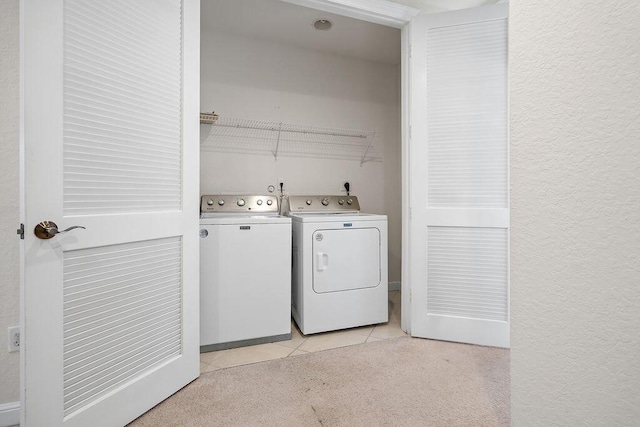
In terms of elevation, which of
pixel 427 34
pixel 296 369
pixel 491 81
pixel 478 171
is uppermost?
pixel 427 34

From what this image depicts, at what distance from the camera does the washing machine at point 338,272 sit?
6.99ft

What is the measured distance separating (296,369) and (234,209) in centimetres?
136

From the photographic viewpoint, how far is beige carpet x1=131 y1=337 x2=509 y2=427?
1.30 meters

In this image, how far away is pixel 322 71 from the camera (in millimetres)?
2980

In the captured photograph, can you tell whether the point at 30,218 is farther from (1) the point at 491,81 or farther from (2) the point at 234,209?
(1) the point at 491,81

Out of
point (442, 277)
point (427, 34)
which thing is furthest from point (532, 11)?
point (442, 277)

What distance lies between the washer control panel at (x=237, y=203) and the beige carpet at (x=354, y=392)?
123 centimetres

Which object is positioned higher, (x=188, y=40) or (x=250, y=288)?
(x=188, y=40)

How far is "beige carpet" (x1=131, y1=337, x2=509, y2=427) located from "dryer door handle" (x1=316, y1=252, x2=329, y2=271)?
0.56 m

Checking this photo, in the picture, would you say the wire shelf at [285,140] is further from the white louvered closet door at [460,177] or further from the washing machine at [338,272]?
the white louvered closet door at [460,177]

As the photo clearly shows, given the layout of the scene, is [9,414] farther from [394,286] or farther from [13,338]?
[394,286]

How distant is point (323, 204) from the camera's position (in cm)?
277

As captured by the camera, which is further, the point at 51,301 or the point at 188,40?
the point at 188,40

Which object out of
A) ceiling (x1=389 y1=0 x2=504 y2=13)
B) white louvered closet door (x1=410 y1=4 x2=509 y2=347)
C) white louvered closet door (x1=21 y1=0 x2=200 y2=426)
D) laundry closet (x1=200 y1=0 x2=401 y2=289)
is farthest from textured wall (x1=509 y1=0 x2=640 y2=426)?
laundry closet (x1=200 y1=0 x2=401 y2=289)
